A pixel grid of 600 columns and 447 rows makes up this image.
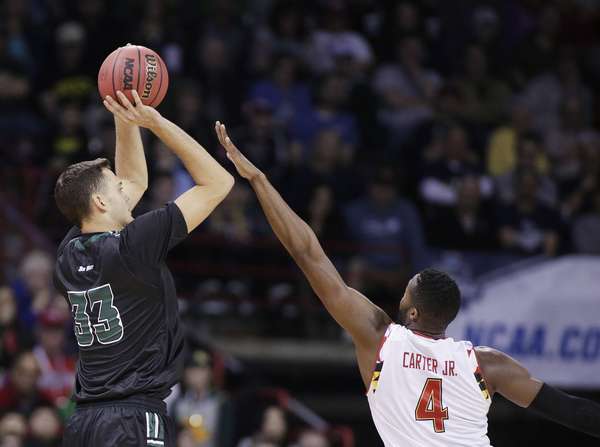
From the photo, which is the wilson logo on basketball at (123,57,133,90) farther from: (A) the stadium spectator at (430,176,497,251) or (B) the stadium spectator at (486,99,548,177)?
(B) the stadium spectator at (486,99,548,177)

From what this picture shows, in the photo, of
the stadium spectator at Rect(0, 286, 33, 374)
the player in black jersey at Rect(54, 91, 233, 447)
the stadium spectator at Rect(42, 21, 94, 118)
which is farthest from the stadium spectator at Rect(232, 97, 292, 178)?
the player in black jersey at Rect(54, 91, 233, 447)

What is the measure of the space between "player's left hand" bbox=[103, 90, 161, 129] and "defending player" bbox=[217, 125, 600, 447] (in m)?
0.36

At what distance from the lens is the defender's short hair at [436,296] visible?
586cm

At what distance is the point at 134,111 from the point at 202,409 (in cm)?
592

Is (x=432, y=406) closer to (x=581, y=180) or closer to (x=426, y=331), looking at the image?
(x=426, y=331)

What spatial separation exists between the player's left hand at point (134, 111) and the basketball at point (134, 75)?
0.21 ft

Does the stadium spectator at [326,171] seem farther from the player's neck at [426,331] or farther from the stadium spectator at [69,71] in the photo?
the player's neck at [426,331]

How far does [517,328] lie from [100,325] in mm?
7252

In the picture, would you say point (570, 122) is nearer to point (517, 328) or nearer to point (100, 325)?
point (517, 328)

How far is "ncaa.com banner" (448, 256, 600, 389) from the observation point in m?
12.3

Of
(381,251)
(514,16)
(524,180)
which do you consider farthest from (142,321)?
(514,16)

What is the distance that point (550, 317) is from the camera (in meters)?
12.5

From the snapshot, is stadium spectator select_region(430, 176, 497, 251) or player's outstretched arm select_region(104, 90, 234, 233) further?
stadium spectator select_region(430, 176, 497, 251)

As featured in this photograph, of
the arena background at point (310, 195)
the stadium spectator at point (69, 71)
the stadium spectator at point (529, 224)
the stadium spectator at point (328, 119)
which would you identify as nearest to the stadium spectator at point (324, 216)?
the arena background at point (310, 195)
